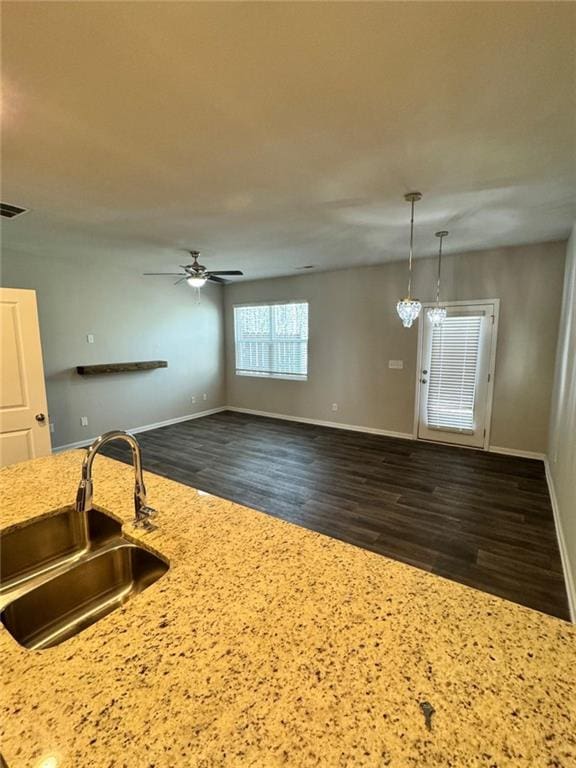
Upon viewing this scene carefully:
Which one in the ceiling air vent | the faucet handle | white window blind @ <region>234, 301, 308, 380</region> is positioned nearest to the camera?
the faucet handle

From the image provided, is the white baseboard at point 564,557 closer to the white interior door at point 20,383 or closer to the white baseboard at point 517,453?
the white baseboard at point 517,453

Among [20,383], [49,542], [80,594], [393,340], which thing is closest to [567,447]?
[393,340]

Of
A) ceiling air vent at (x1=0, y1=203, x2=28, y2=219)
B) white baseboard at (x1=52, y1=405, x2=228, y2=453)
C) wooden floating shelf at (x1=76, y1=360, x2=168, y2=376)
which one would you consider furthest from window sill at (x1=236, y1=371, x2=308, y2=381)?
ceiling air vent at (x1=0, y1=203, x2=28, y2=219)

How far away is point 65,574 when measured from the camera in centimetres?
109

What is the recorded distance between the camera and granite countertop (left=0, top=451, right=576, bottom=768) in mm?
549

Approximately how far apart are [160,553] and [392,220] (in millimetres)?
3174

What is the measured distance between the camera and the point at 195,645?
741 mm

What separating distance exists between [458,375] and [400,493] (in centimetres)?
204

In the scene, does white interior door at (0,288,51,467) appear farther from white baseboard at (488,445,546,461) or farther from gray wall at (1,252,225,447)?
white baseboard at (488,445,546,461)

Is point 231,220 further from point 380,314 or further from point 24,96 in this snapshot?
point 380,314

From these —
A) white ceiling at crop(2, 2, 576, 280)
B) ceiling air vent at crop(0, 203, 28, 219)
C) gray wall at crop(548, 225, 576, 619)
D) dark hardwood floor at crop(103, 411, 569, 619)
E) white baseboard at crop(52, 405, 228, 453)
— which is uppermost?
white ceiling at crop(2, 2, 576, 280)

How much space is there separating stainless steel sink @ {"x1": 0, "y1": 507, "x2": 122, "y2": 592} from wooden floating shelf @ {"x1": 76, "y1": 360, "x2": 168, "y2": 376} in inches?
155

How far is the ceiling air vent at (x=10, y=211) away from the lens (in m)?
2.78

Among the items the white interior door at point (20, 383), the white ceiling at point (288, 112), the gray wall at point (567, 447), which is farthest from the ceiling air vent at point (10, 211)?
the gray wall at point (567, 447)
